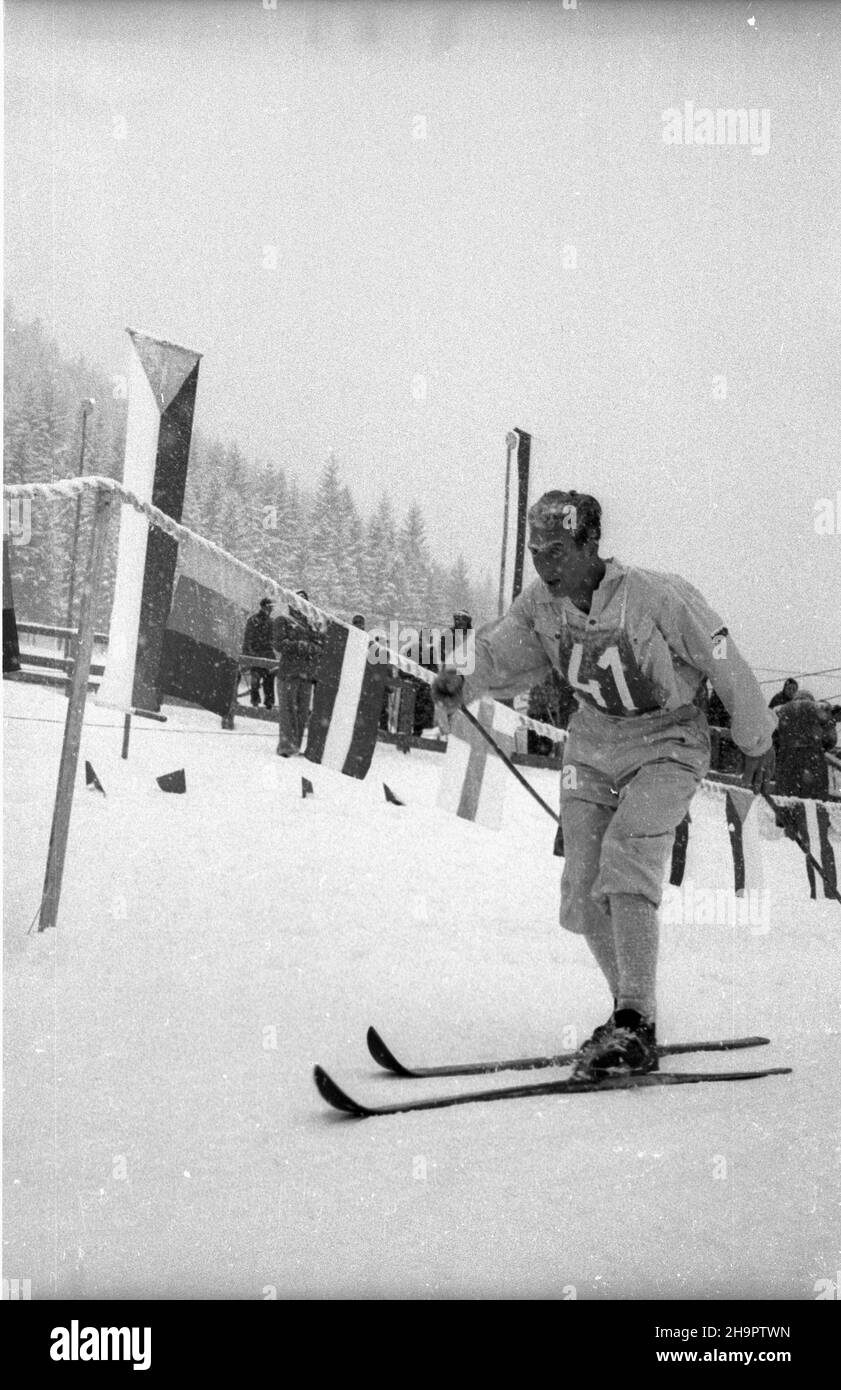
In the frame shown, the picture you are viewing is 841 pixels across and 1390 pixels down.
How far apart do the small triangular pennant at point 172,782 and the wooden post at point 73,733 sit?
2.12m

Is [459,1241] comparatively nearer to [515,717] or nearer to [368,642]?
[368,642]

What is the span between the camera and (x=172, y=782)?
17.2 ft


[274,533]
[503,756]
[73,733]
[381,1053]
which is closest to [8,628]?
[73,733]

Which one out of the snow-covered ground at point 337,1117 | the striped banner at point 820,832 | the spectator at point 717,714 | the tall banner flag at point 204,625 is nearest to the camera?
the snow-covered ground at point 337,1117

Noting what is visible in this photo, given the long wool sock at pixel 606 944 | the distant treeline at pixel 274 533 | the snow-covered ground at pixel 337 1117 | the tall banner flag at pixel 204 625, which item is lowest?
the snow-covered ground at pixel 337 1117

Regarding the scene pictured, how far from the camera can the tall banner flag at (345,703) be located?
384 centimetres

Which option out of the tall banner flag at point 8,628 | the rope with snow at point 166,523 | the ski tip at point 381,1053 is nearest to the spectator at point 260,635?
the rope with snow at point 166,523

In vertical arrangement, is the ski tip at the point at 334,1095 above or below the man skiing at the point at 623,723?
below

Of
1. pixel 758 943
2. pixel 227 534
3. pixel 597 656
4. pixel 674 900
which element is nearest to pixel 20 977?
pixel 597 656

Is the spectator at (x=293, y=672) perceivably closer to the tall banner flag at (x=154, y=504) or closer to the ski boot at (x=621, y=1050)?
the tall banner flag at (x=154, y=504)

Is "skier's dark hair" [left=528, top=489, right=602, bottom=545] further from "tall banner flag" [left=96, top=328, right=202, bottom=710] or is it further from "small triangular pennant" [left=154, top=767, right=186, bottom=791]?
"small triangular pennant" [left=154, top=767, right=186, bottom=791]

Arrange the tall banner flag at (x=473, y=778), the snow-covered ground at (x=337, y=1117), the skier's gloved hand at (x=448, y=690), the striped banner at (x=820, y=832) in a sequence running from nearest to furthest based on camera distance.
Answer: the snow-covered ground at (x=337, y=1117) < the skier's gloved hand at (x=448, y=690) < the tall banner flag at (x=473, y=778) < the striped banner at (x=820, y=832)

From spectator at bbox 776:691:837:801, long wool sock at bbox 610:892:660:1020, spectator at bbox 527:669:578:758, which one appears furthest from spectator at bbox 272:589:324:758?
long wool sock at bbox 610:892:660:1020
